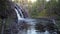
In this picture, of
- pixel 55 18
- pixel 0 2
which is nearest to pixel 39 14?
pixel 55 18

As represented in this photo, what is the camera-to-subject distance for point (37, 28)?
84.7 inches

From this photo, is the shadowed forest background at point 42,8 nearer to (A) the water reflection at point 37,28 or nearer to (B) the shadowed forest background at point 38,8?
(B) the shadowed forest background at point 38,8

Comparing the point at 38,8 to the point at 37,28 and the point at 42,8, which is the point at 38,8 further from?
the point at 37,28

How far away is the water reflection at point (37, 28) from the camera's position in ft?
7.05

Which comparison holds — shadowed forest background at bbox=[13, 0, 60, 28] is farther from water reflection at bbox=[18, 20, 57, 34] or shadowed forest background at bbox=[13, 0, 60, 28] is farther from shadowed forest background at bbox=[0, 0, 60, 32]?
water reflection at bbox=[18, 20, 57, 34]

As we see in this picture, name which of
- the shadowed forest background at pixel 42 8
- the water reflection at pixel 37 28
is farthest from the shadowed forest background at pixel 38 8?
the water reflection at pixel 37 28

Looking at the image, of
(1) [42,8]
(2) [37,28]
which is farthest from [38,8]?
(2) [37,28]

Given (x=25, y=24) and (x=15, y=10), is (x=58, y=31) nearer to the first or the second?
(x=25, y=24)

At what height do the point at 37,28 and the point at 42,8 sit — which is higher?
the point at 42,8

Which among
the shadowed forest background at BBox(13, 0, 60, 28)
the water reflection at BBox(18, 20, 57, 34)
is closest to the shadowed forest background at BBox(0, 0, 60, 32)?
the shadowed forest background at BBox(13, 0, 60, 28)

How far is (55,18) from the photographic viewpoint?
2.17 meters

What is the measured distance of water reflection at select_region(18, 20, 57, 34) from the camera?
215cm

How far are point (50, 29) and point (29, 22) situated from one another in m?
0.34

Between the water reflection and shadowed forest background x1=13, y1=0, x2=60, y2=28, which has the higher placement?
shadowed forest background x1=13, y1=0, x2=60, y2=28
